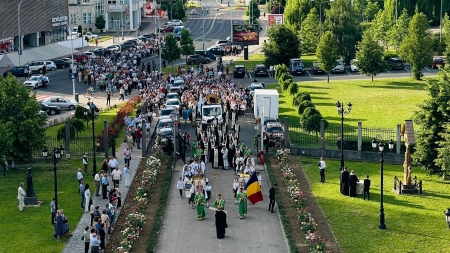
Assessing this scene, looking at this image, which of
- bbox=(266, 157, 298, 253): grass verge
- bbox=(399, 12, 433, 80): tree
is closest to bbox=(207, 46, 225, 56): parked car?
bbox=(399, 12, 433, 80): tree

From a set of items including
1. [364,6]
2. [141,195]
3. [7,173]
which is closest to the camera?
[141,195]

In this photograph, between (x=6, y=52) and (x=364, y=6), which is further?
(x=364, y=6)

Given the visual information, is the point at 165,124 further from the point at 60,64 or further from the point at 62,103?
the point at 60,64

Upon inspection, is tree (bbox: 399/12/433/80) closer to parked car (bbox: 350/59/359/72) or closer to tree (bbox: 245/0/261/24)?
parked car (bbox: 350/59/359/72)

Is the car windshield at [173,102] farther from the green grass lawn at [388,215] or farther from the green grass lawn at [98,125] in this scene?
the green grass lawn at [388,215]

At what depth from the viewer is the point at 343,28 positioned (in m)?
92.9

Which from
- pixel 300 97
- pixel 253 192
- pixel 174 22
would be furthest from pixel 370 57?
pixel 174 22

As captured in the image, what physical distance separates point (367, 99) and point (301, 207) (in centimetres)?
3411

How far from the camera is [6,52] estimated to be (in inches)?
3782

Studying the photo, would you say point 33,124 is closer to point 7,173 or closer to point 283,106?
point 7,173

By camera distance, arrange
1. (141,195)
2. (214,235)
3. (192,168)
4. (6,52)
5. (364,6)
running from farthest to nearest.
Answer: (364,6), (6,52), (192,168), (141,195), (214,235)

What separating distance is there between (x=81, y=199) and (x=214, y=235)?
320 inches

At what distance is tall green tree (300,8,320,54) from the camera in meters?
99.4

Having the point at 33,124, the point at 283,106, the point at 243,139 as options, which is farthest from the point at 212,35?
the point at 33,124
